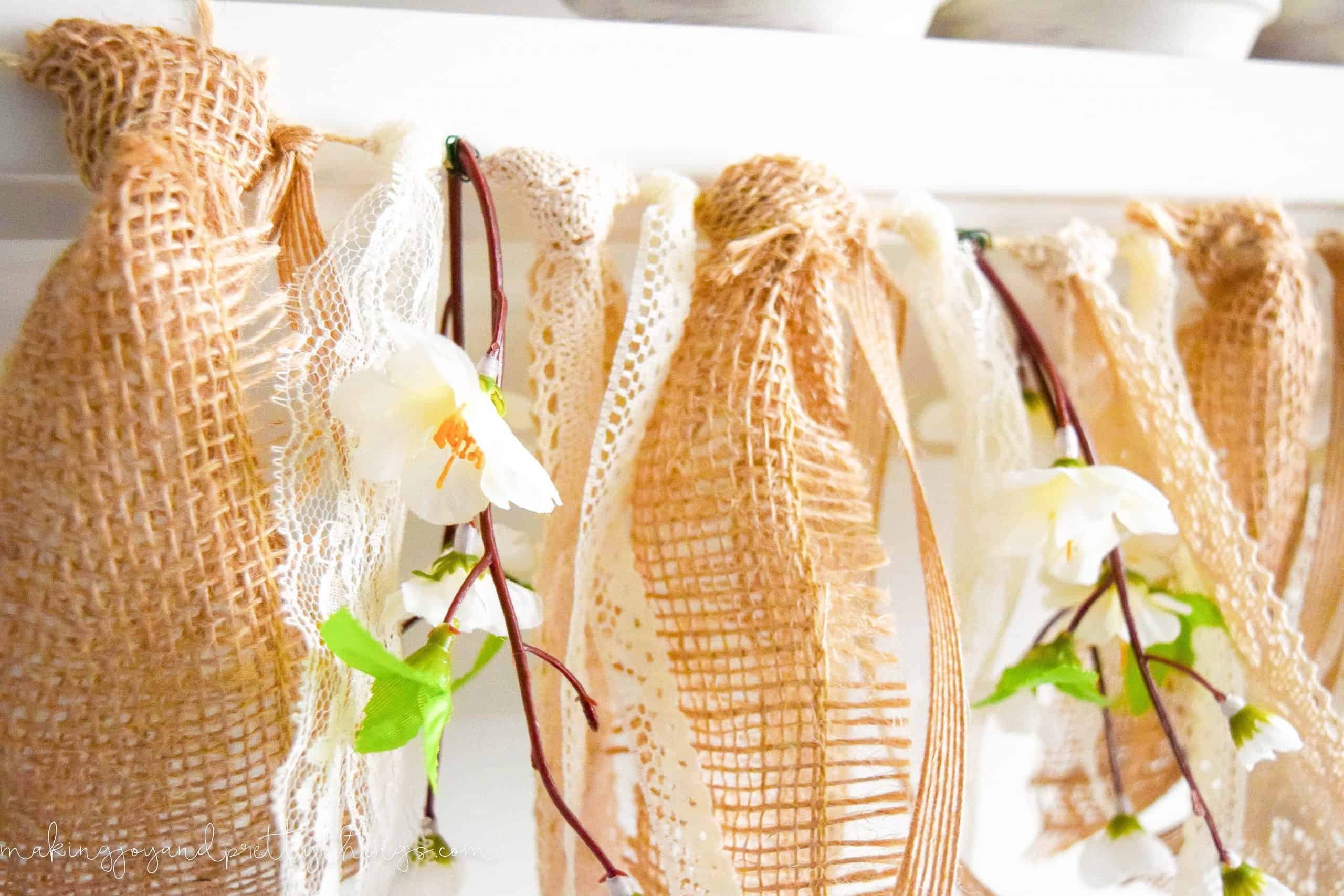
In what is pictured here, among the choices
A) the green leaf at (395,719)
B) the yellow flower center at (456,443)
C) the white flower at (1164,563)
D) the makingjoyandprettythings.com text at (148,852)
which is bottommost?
the makingjoyandprettythings.com text at (148,852)

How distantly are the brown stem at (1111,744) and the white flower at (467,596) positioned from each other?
0.29 meters

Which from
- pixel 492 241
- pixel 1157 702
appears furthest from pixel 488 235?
pixel 1157 702

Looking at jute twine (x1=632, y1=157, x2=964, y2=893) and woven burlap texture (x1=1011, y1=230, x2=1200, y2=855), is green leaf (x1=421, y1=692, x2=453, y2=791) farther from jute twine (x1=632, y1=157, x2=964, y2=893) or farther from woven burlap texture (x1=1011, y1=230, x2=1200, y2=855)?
woven burlap texture (x1=1011, y1=230, x2=1200, y2=855)

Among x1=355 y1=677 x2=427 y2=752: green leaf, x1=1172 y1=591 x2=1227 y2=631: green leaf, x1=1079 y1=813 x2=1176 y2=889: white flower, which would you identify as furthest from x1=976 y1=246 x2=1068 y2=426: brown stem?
x1=355 y1=677 x2=427 y2=752: green leaf

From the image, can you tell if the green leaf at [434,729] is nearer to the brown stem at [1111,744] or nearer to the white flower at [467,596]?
the white flower at [467,596]

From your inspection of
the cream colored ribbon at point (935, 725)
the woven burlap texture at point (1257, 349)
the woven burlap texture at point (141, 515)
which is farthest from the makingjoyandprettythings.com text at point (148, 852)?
the woven burlap texture at point (1257, 349)

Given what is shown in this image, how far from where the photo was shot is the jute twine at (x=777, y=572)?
1.18 feet

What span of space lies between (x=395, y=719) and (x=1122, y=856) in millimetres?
380

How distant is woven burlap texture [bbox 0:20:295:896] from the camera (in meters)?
0.30

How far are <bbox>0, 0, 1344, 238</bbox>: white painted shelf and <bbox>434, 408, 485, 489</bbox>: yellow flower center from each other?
145 mm

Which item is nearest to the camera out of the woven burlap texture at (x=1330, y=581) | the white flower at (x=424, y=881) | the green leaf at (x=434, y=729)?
the green leaf at (x=434, y=729)

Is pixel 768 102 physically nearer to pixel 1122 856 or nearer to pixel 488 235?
pixel 488 235

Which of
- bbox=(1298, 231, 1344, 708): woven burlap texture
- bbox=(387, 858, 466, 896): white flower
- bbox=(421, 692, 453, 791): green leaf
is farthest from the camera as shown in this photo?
bbox=(1298, 231, 1344, 708): woven burlap texture

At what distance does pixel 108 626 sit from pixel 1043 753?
0.46 meters
